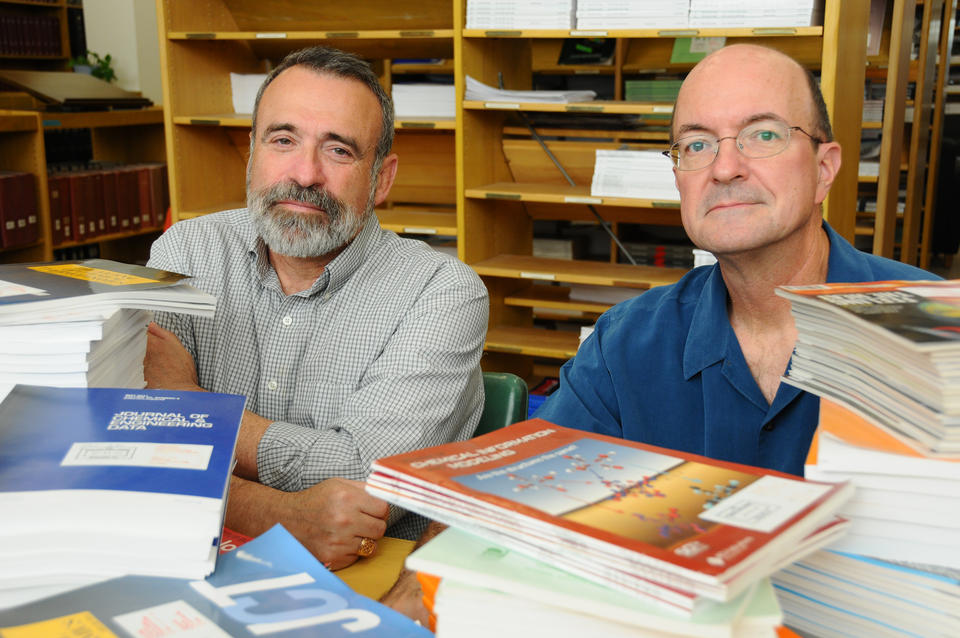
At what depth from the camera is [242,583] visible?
717 mm

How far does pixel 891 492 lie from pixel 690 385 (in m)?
0.66

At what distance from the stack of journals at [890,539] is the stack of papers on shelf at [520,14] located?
292 centimetres

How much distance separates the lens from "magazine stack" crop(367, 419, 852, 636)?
1.70ft

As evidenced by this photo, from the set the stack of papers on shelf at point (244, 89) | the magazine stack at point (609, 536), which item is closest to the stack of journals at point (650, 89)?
the stack of papers on shelf at point (244, 89)

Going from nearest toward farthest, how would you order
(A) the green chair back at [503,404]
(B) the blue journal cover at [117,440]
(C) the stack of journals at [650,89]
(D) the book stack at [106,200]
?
(B) the blue journal cover at [117,440] < (A) the green chair back at [503,404] < (D) the book stack at [106,200] < (C) the stack of journals at [650,89]

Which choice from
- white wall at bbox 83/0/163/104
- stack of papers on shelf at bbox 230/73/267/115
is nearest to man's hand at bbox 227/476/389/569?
stack of papers on shelf at bbox 230/73/267/115

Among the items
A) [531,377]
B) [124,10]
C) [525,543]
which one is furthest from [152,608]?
[124,10]

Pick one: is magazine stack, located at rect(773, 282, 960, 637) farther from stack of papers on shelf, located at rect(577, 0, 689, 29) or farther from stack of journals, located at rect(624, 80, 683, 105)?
stack of journals, located at rect(624, 80, 683, 105)

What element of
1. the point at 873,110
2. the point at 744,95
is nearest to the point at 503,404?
the point at 744,95

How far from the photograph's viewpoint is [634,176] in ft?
11.1

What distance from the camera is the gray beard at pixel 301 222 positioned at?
1.65m

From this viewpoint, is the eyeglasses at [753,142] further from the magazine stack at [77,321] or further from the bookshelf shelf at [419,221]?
the bookshelf shelf at [419,221]

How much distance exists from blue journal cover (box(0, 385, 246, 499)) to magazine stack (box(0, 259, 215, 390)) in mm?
29

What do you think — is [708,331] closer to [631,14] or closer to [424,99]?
[631,14]
